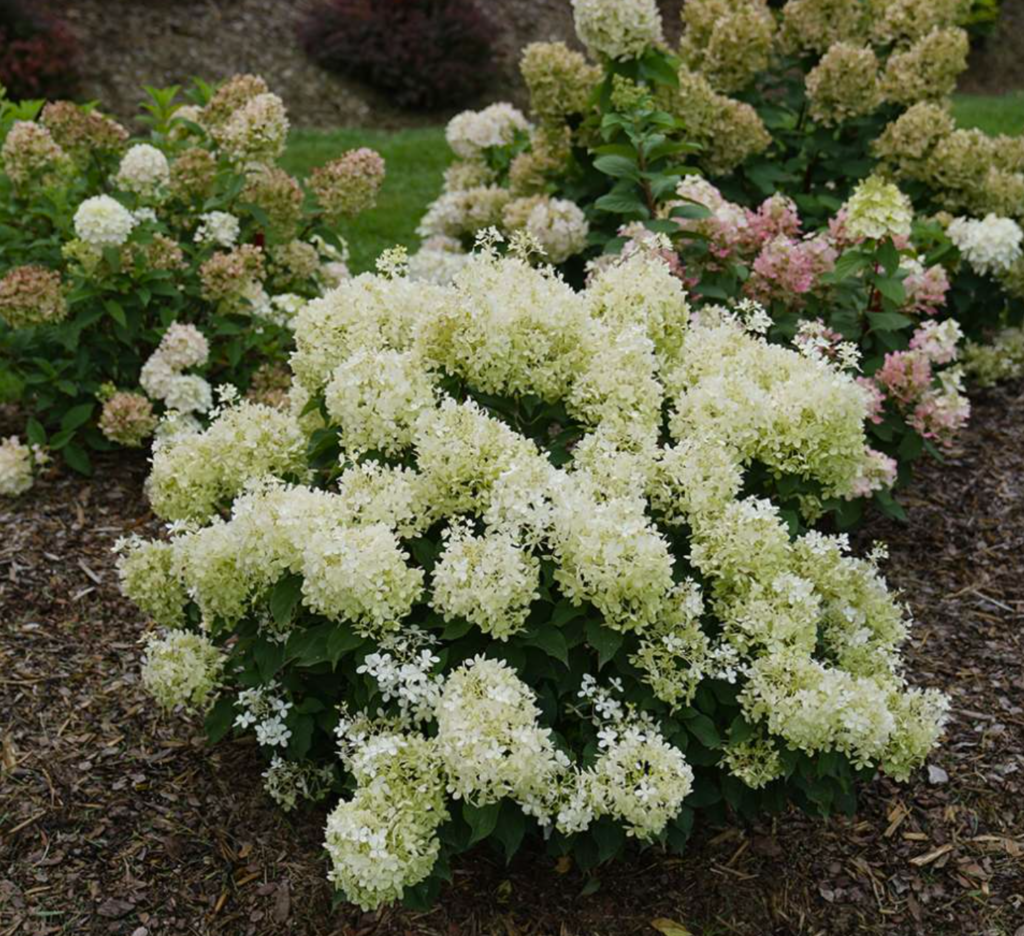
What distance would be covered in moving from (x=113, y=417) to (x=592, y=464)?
2.42 m

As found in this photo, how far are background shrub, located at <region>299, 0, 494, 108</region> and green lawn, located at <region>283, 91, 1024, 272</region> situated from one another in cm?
68

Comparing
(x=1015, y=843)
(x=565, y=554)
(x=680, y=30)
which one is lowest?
(x=680, y=30)

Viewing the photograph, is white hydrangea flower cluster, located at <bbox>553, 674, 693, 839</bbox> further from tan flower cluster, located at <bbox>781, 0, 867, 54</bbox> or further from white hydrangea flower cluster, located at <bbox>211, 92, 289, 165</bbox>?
tan flower cluster, located at <bbox>781, 0, 867, 54</bbox>

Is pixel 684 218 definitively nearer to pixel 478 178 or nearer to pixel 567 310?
pixel 567 310

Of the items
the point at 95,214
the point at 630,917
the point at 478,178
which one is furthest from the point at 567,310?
the point at 478,178

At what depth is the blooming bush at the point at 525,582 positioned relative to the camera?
275 centimetres

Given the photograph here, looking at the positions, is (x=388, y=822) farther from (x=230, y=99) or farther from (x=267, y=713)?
(x=230, y=99)

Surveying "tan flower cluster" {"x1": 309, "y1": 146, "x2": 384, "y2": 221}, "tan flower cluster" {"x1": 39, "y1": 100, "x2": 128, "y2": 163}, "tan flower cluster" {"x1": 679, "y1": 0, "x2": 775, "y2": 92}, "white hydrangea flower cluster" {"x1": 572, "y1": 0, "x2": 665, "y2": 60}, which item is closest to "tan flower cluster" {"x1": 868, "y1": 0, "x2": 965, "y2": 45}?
"tan flower cluster" {"x1": 679, "y1": 0, "x2": 775, "y2": 92}

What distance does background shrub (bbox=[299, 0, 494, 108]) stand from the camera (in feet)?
38.8

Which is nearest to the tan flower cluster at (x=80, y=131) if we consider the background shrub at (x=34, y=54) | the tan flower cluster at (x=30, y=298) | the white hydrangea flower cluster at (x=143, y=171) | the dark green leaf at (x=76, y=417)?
the white hydrangea flower cluster at (x=143, y=171)

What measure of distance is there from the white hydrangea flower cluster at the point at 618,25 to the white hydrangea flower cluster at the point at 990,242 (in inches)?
62.2

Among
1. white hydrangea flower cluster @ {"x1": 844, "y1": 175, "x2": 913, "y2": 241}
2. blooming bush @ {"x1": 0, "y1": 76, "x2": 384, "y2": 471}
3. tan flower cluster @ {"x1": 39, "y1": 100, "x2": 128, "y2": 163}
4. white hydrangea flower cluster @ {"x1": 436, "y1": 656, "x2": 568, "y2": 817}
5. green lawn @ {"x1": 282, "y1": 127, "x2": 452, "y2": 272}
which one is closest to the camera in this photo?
white hydrangea flower cluster @ {"x1": 436, "y1": 656, "x2": 568, "y2": 817}

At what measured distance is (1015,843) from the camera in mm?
3410

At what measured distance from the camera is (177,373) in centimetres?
491
